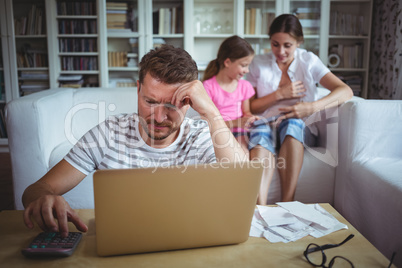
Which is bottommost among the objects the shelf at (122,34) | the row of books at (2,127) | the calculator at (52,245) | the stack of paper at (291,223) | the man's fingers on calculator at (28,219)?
the row of books at (2,127)

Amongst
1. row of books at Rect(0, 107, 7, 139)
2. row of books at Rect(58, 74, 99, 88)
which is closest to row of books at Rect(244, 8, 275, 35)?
row of books at Rect(58, 74, 99, 88)

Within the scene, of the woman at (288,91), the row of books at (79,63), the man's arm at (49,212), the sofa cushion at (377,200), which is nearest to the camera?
the man's arm at (49,212)

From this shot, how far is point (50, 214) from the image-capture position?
2.69ft

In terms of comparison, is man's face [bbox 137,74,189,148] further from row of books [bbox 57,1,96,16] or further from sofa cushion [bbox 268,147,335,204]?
row of books [bbox 57,1,96,16]

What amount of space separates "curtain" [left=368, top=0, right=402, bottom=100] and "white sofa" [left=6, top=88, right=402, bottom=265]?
1.30 metres

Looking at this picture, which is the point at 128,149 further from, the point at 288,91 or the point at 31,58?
the point at 31,58

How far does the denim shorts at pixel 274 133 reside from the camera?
196 cm

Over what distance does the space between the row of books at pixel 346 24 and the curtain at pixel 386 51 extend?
125 mm

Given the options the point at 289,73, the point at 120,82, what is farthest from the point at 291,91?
the point at 120,82

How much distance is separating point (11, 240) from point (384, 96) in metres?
3.32

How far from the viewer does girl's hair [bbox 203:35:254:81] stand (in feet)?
7.39

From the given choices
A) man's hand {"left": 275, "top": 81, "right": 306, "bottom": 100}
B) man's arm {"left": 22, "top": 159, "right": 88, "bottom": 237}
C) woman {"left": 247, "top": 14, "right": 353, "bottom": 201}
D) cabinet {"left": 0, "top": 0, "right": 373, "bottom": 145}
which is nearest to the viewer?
man's arm {"left": 22, "top": 159, "right": 88, "bottom": 237}

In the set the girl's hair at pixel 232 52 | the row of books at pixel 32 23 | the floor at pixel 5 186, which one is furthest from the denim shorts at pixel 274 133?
the row of books at pixel 32 23

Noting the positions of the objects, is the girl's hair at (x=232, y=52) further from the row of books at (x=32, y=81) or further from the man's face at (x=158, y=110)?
the row of books at (x=32, y=81)
